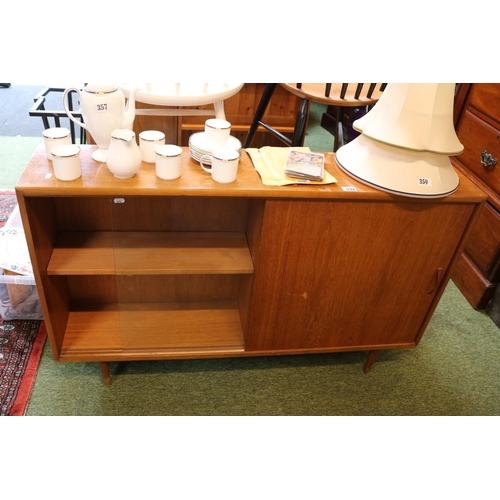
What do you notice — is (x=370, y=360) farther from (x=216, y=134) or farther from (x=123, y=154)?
(x=123, y=154)

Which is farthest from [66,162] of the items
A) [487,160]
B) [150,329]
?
[487,160]

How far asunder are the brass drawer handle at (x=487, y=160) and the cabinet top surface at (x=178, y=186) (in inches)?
29.5

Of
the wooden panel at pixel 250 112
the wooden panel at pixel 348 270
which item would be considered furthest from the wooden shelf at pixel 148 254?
Result: the wooden panel at pixel 250 112

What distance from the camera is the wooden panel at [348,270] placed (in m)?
1.29

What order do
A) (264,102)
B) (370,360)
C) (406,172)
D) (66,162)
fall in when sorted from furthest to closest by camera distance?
(264,102) < (370,360) < (406,172) < (66,162)

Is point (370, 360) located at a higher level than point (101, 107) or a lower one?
lower

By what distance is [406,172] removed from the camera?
4.08 ft

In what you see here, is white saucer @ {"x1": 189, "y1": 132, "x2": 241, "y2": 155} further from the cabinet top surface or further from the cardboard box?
the cardboard box

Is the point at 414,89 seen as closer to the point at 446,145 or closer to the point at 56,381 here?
the point at 446,145

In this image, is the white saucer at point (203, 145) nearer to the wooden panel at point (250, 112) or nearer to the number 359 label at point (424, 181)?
the number 359 label at point (424, 181)

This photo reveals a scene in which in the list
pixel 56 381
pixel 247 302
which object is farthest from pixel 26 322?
pixel 247 302

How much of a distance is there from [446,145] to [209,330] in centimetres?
99

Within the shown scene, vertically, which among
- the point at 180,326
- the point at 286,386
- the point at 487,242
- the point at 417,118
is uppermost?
the point at 417,118

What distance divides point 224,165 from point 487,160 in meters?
1.37
